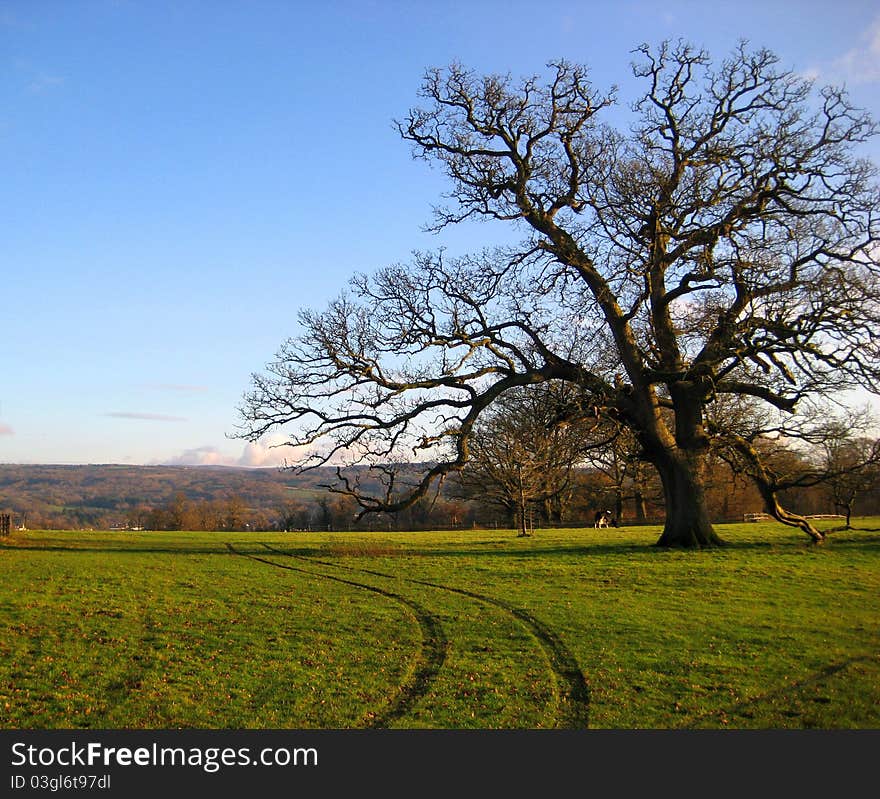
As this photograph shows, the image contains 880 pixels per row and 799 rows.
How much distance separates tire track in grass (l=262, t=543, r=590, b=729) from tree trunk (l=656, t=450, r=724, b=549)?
1155cm

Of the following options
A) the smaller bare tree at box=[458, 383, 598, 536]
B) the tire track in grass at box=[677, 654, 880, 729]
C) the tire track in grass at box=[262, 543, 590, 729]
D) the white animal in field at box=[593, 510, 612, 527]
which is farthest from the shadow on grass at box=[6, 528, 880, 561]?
the tire track in grass at box=[677, 654, 880, 729]

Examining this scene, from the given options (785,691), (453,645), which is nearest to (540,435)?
(453,645)

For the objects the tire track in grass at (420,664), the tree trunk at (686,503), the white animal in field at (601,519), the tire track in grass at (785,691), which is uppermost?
the tree trunk at (686,503)

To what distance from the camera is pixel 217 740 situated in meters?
8.27

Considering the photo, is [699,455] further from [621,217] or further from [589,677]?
[589,677]

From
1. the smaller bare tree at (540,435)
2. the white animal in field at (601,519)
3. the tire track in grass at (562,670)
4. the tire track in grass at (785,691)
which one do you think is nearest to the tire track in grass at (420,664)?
the tire track in grass at (562,670)

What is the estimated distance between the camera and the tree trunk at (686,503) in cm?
2711

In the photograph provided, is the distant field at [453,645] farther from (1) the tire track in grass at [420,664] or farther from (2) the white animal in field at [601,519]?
(2) the white animal in field at [601,519]

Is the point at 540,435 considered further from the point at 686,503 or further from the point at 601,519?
the point at 601,519

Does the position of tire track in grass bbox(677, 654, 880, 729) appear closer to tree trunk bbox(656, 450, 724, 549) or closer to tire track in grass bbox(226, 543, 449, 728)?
tire track in grass bbox(226, 543, 449, 728)

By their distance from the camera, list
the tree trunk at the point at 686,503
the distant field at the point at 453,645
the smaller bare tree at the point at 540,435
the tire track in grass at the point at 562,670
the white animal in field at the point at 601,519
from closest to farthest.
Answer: the tire track in grass at the point at 562,670
the distant field at the point at 453,645
the smaller bare tree at the point at 540,435
the tree trunk at the point at 686,503
the white animal in field at the point at 601,519

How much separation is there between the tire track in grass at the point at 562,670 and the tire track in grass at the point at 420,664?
5.61 ft

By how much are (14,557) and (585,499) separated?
4617 cm

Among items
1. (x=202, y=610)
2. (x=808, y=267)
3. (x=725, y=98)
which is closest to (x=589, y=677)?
(x=202, y=610)
